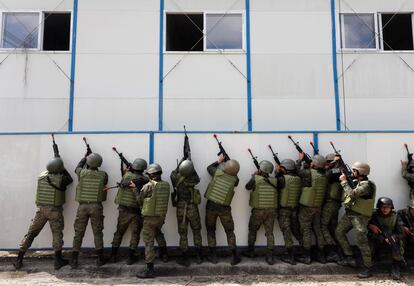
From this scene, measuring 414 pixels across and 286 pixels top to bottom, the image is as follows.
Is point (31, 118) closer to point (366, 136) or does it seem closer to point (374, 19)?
point (366, 136)

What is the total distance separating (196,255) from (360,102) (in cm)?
574

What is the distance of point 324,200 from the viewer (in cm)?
654

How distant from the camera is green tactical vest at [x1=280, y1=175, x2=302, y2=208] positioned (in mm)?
6375

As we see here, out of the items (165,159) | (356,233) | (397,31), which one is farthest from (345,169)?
(397,31)

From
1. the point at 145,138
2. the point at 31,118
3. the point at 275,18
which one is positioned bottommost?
the point at 145,138

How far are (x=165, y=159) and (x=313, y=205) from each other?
304 cm

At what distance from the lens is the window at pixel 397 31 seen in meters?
8.97

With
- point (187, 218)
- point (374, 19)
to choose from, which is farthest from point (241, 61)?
point (187, 218)

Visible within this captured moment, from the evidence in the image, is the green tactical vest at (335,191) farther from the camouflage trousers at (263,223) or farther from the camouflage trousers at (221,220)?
the camouflage trousers at (221,220)

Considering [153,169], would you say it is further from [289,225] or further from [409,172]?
[409,172]

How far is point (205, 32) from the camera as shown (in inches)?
346

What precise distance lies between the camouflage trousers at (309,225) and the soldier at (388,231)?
35.2 inches

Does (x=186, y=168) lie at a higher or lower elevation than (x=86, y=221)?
higher

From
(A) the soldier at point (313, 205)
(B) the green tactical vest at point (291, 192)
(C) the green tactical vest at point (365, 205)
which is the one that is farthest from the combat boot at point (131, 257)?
(C) the green tactical vest at point (365, 205)
